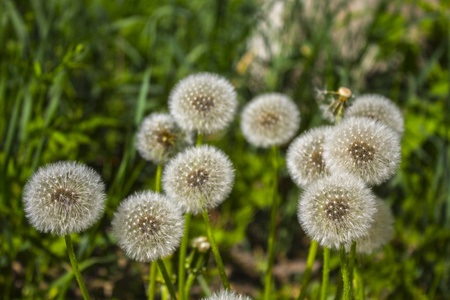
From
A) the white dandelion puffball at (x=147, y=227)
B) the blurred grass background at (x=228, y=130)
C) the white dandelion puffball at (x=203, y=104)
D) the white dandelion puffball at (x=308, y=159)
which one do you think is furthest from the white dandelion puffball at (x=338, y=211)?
the blurred grass background at (x=228, y=130)

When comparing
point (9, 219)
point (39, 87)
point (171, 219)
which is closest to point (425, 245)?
point (171, 219)

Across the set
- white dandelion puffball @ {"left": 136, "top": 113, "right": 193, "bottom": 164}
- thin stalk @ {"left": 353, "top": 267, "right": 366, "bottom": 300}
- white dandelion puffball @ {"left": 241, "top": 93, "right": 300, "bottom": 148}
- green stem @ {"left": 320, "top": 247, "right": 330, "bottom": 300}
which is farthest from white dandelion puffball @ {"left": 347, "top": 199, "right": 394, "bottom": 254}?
white dandelion puffball @ {"left": 136, "top": 113, "right": 193, "bottom": 164}

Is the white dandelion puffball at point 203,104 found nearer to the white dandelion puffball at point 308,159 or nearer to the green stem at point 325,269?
the white dandelion puffball at point 308,159

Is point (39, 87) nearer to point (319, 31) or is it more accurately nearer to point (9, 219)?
point (9, 219)

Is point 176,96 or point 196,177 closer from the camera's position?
point 196,177

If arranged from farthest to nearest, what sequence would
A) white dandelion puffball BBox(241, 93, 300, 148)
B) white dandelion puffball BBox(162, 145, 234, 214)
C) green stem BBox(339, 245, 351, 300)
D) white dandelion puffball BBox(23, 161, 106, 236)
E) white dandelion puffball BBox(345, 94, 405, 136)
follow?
white dandelion puffball BBox(241, 93, 300, 148), white dandelion puffball BBox(345, 94, 405, 136), white dandelion puffball BBox(162, 145, 234, 214), white dandelion puffball BBox(23, 161, 106, 236), green stem BBox(339, 245, 351, 300)

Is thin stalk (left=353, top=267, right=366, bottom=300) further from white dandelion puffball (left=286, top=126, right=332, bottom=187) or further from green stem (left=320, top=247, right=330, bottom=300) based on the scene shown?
white dandelion puffball (left=286, top=126, right=332, bottom=187)

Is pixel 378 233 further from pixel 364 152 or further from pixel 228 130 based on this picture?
pixel 228 130
